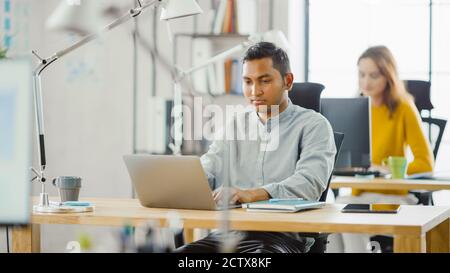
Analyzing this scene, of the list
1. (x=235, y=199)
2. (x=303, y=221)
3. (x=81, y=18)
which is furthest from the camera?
(x=235, y=199)

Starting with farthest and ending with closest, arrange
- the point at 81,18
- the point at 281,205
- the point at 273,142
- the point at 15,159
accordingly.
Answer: the point at 273,142, the point at 281,205, the point at 81,18, the point at 15,159

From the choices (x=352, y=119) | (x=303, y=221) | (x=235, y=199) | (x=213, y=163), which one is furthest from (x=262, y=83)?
(x=352, y=119)

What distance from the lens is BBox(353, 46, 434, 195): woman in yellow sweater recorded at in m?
4.05

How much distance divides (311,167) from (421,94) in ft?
6.58

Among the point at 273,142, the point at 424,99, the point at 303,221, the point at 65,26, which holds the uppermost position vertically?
the point at 65,26

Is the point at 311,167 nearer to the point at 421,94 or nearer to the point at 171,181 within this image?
the point at 171,181

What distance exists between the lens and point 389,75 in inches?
160

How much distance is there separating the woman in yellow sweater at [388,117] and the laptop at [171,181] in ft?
5.88

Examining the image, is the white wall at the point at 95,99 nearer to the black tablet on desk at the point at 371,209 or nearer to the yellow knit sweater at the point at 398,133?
the yellow knit sweater at the point at 398,133

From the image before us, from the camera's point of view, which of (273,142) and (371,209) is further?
(273,142)

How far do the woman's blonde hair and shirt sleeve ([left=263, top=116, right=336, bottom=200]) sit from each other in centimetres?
144

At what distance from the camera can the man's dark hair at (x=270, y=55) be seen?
2.77 meters

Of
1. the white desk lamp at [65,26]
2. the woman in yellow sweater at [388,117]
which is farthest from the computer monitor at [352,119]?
the white desk lamp at [65,26]

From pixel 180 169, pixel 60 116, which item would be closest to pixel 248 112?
pixel 180 169
